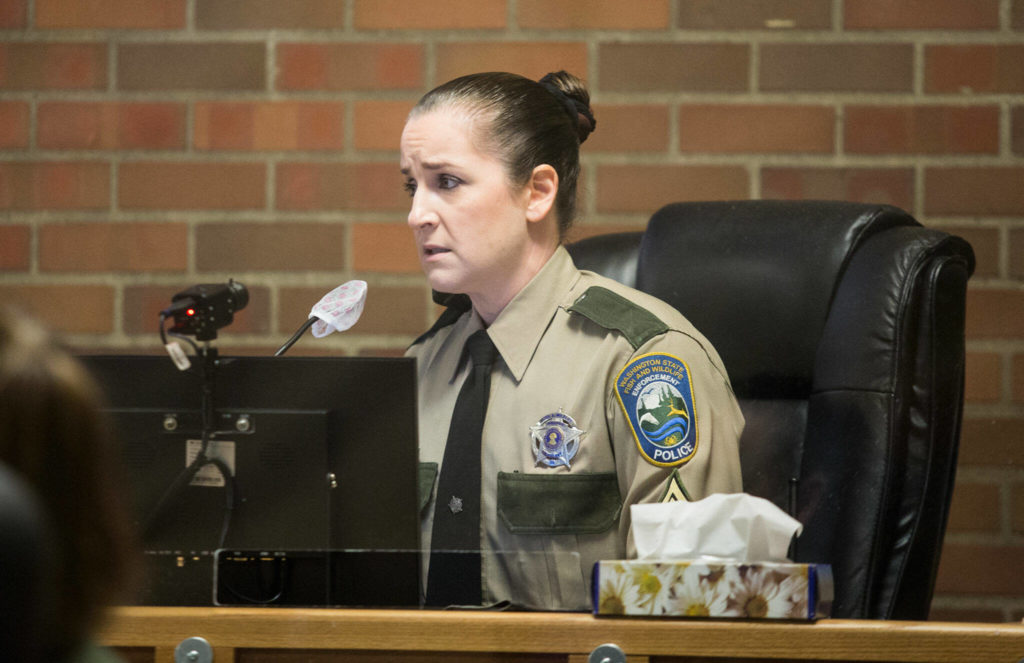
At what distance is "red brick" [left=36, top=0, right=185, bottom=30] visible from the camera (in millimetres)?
1874

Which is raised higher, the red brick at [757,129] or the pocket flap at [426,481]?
the red brick at [757,129]

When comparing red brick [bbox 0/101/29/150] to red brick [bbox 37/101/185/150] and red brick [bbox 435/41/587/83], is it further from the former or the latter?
red brick [bbox 435/41/587/83]

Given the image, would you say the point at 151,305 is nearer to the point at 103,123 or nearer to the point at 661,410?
the point at 103,123

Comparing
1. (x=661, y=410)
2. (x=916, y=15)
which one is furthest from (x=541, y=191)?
(x=916, y=15)

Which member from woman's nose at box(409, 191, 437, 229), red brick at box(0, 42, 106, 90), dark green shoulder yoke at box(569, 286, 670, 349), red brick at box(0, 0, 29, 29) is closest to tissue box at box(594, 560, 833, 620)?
dark green shoulder yoke at box(569, 286, 670, 349)

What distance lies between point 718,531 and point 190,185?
1259 mm

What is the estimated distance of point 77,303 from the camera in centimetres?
187

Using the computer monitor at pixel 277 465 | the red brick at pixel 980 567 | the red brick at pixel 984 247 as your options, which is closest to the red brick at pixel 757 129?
the red brick at pixel 984 247

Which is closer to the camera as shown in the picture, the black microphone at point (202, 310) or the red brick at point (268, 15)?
the black microphone at point (202, 310)

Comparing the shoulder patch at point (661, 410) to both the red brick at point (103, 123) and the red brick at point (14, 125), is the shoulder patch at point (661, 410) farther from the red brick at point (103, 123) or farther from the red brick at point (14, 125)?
the red brick at point (14, 125)

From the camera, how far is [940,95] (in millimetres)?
1817

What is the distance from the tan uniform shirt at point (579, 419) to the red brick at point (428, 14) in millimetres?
677

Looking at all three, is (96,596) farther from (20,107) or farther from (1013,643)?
(20,107)

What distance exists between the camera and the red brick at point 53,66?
1.87 meters
